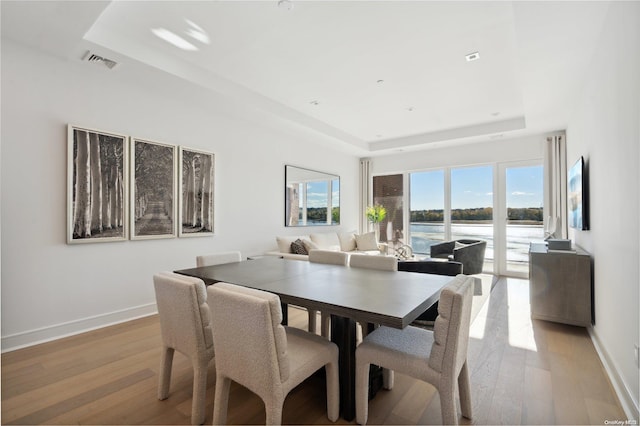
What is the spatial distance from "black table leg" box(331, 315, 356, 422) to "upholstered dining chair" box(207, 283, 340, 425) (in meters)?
0.22

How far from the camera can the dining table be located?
1438mm

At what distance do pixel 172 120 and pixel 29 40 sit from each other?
4.40 feet

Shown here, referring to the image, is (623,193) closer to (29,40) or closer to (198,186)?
(198,186)

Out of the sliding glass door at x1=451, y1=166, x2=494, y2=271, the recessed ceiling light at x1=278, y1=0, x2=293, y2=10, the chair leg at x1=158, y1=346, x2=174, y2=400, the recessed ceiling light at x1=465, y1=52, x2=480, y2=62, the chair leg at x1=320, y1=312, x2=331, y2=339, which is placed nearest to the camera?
the chair leg at x1=158, y1=346, x2=174, y2=400

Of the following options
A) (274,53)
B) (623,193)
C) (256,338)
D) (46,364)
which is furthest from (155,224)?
(623,193)

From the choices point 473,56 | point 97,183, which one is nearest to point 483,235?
point 473,56

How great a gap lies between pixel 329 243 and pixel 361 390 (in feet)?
13.1

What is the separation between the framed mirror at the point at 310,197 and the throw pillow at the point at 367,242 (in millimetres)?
637

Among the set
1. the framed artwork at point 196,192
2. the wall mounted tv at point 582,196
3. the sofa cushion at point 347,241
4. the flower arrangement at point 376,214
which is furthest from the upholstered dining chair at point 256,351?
the flower arrangement at point 376,214

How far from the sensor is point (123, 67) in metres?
2.90

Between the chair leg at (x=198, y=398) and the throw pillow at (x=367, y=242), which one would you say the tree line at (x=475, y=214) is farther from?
the chair leg at (x=198, y=398)

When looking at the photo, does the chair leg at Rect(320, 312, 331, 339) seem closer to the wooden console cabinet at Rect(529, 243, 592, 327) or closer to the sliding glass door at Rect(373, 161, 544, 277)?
the wooden console cabinet at Rect(529, 243, 592, 327)

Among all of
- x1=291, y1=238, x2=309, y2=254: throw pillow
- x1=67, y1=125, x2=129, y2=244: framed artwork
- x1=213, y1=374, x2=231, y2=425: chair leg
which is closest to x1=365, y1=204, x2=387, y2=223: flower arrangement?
x1=291, y1=238, x2=309, y2=254: throw pillow

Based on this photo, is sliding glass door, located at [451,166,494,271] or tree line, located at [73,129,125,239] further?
sliding glass door, located at [451,166,494,271]
